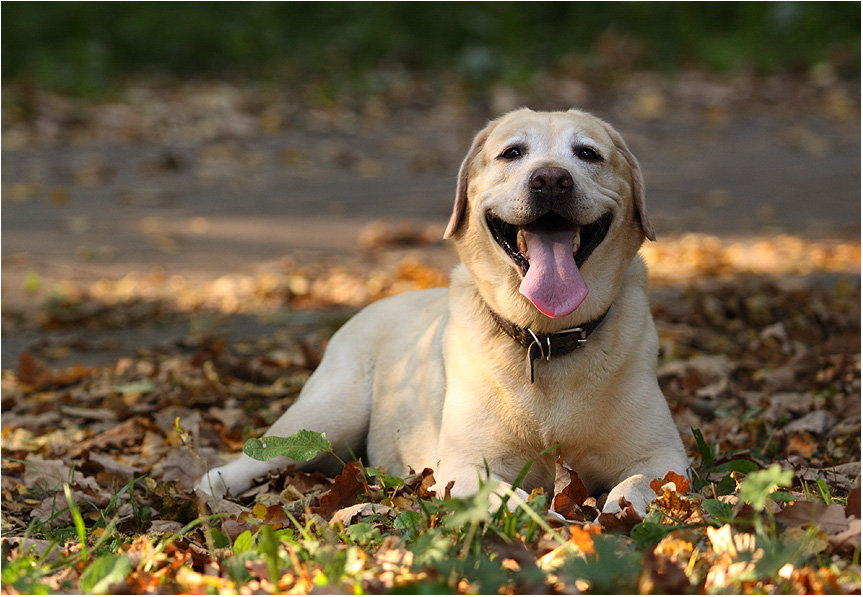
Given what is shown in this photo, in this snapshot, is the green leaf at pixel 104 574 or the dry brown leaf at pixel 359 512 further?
the dry brown leaf at pixel 359 512

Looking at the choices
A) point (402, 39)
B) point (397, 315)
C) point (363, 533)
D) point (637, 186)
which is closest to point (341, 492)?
point (363, 533)

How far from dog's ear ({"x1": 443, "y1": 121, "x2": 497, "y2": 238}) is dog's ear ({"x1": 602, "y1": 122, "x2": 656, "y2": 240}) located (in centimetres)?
45

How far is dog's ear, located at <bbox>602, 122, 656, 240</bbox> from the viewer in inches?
146

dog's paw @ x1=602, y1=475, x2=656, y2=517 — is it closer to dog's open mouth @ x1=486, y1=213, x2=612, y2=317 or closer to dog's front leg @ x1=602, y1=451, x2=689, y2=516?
dog's front leg @ x1=602, y1=451, x2=689, y2=516

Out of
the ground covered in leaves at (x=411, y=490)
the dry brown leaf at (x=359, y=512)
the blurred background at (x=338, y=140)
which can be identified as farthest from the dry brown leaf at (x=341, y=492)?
the blurred background at (x=338, y=140)

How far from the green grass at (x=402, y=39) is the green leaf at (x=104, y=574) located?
40.8 ft

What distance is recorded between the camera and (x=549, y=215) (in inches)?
139

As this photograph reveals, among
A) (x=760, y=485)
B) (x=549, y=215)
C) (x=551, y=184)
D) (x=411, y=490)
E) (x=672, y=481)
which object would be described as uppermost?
(x=551, y=184)

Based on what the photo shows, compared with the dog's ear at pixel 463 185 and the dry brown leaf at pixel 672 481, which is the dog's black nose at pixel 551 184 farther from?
the dry brown leaf at pixel 672 481

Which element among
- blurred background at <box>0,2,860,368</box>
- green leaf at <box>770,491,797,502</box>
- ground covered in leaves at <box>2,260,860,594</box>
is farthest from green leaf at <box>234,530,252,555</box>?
blurred background at <box>0,2,860,368</box>

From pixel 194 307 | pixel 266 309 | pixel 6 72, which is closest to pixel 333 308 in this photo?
pixel 266 309

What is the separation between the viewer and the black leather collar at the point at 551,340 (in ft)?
11.8

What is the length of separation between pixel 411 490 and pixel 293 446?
525 mm

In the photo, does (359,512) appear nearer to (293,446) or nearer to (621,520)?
(293,446)
